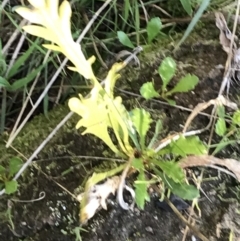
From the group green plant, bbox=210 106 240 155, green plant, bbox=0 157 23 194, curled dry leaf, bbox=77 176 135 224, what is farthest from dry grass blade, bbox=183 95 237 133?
green plant, bbox=0 157 23 194

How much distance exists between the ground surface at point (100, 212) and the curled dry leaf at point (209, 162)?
0.02m

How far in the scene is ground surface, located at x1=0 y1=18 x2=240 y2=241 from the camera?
71cm

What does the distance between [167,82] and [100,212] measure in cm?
22

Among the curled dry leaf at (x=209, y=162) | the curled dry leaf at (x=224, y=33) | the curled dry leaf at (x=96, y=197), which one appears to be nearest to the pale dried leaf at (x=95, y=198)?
the curled dry leaf at (x=96, y=197)

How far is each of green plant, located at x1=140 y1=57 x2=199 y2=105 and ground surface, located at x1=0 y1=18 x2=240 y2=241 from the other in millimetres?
24

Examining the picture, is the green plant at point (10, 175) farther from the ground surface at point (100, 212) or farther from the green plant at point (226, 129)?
the green plant at point (226, 129)

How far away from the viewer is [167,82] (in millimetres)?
778

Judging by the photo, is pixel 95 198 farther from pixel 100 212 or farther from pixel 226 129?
pixel 226 129

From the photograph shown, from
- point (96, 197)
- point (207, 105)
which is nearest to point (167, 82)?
point (207, 105)

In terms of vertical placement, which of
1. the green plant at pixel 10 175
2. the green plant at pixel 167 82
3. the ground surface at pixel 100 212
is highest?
the green plant at pixel 167 82

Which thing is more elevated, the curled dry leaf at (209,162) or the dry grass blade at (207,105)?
the dry grass blade at (207,105)

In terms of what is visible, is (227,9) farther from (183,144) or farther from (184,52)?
(183,144)

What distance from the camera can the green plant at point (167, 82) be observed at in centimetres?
76

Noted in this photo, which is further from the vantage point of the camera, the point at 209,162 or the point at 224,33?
the point at 224,33
